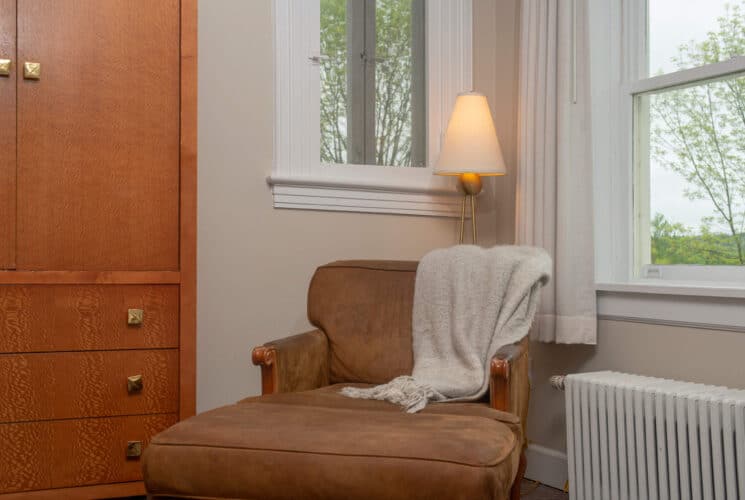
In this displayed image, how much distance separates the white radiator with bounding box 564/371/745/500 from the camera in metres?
1.90

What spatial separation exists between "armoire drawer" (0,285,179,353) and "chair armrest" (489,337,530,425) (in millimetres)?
925

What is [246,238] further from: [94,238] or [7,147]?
[7,147]

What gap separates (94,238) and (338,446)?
1.02 meters

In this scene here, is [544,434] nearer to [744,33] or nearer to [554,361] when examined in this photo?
[554,361]

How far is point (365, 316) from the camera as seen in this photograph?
250 cm

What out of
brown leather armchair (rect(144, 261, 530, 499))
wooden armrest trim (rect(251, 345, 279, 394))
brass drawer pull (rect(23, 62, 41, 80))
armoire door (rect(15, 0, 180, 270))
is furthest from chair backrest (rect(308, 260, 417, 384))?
brass drawer pull (rect(23, 62, 41, 80))

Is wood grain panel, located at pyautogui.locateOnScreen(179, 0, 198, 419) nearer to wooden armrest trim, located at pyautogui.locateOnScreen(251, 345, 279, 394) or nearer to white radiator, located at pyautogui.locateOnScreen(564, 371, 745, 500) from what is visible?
wooden armrest trim, located at pyautogui.locateOnScreen(251, 345, 279, 394)

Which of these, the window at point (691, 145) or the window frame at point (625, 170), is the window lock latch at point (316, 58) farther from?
the window at point (691, 145)

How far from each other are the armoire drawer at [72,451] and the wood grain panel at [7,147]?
0.46 metres

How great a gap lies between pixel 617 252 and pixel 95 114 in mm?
1692

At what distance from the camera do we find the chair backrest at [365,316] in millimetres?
2455

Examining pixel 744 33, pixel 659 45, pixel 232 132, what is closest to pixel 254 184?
pixel 232 132

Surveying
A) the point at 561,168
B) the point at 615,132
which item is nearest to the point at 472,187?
the point at 561,168

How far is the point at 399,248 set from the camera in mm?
3045
